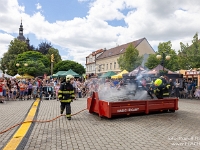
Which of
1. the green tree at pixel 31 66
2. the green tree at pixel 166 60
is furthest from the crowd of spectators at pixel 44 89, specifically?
the green tree at pixel 31 66

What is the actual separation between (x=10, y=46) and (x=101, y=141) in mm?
55658

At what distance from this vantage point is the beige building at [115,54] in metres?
49.7

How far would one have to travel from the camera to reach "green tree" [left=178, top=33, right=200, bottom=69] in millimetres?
24145

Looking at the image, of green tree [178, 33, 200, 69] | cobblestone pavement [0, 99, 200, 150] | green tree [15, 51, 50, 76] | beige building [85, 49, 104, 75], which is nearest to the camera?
cobblestone pavement [0, 99, 200, 150]

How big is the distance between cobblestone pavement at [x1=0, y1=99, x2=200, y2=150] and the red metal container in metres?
0.31

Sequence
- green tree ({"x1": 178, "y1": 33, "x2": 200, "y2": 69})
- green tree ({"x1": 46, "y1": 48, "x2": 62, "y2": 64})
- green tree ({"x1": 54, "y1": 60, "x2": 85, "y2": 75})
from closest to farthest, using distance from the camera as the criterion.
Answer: green tree ({"x1": 178, "y1": 33, "x2": 200, "y2": 69})
green tree ({"x1": 54, "y1": 60, "x2": 85, "y2": 75})
green tree ({"x1": 46, "y1": 48, "x2": 62, "y2": 64})

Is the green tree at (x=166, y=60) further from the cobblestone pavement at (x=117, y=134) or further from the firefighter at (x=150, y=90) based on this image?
the cobblestone pavement at (x=117, y=134)

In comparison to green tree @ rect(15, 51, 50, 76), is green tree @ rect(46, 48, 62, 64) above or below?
above

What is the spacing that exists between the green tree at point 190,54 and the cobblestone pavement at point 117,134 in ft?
58.6

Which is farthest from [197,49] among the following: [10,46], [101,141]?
[10,46]

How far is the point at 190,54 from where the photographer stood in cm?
2523

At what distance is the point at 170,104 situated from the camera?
966cm

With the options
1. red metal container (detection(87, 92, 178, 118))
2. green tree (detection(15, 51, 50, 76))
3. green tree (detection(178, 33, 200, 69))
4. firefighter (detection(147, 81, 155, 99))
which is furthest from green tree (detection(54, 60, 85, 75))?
red metal container (detection(87, 92, 178, 118))

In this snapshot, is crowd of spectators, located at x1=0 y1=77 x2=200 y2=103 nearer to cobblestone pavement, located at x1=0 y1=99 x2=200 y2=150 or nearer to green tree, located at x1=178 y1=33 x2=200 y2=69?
cobblestone pavement, located at x1=0 y1=99 x2=200 y2=150
